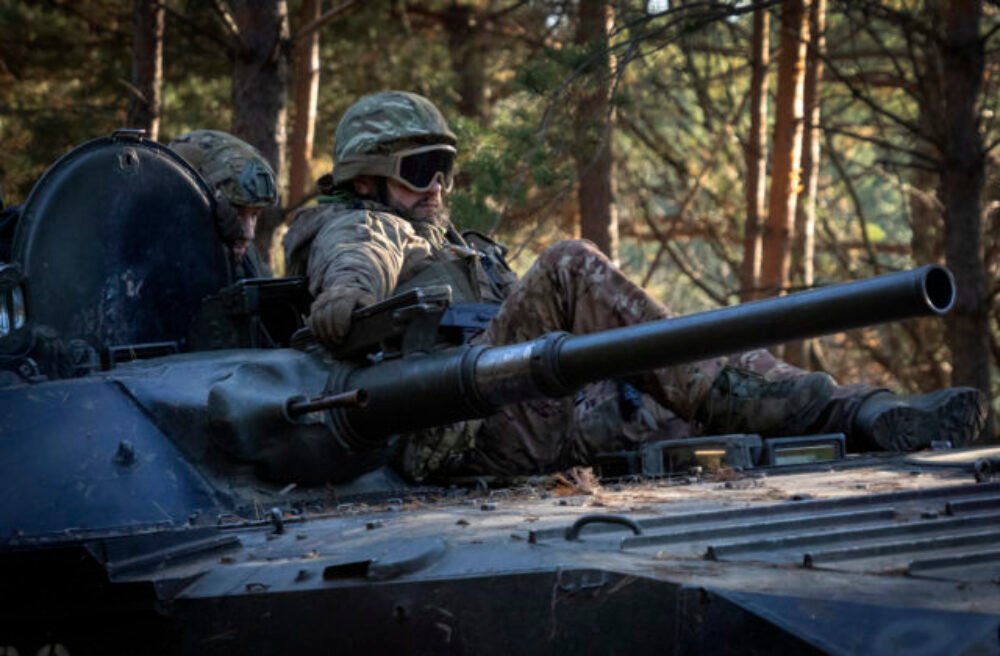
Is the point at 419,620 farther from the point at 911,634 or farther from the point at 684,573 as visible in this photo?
the point at 911,634

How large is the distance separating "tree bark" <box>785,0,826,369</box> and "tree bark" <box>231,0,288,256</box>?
187 inches

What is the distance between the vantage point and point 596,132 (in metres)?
12.9

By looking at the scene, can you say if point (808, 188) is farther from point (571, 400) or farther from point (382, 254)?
point (382, 254)

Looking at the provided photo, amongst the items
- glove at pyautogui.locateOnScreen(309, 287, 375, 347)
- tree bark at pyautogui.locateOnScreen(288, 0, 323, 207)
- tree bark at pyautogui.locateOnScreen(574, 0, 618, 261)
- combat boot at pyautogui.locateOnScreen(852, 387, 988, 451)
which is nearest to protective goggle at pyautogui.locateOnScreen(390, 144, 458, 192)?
glove at pyautogui.locateOnScreen(309, 287, 375, 347)

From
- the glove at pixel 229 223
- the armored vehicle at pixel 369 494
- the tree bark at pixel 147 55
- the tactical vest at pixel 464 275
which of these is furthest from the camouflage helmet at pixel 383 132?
the tree bark at pixel 147 55

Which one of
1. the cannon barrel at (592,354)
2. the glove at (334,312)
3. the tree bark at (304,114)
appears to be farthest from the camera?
the tree bark at (304,114)

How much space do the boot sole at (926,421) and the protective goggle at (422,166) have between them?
2328mm

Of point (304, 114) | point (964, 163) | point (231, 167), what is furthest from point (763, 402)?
point (304, 114)

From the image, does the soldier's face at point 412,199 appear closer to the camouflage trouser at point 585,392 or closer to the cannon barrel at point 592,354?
the camouflage trouser at point 585,392

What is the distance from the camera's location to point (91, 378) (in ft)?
18.4

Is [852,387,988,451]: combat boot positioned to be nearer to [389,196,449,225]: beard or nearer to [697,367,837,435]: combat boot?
[697,367,837,435]: combat boot

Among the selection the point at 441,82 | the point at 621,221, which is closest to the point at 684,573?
the point at 441,82

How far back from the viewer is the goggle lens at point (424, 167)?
7.42m

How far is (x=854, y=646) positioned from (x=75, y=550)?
6.57 feet
